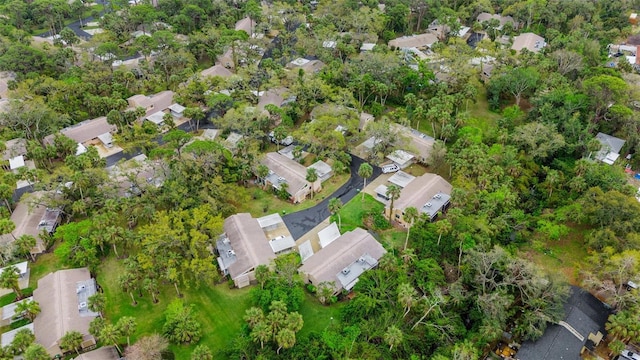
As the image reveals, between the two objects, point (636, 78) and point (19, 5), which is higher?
point (19, 5)

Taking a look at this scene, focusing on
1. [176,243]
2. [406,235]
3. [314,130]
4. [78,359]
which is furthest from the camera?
[314,130]

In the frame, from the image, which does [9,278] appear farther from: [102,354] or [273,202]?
[273,202]

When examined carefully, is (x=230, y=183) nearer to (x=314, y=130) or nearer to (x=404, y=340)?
(x=314, y=130)

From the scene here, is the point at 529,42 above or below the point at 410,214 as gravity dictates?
below

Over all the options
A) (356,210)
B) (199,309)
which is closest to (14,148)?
(199,309)

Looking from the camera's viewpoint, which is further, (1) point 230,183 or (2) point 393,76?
(2) point 393,76

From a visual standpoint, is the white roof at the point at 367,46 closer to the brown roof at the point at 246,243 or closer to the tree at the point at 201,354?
the brown roof at the point at 246,243

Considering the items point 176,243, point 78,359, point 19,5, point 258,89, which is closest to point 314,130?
point 258,89
